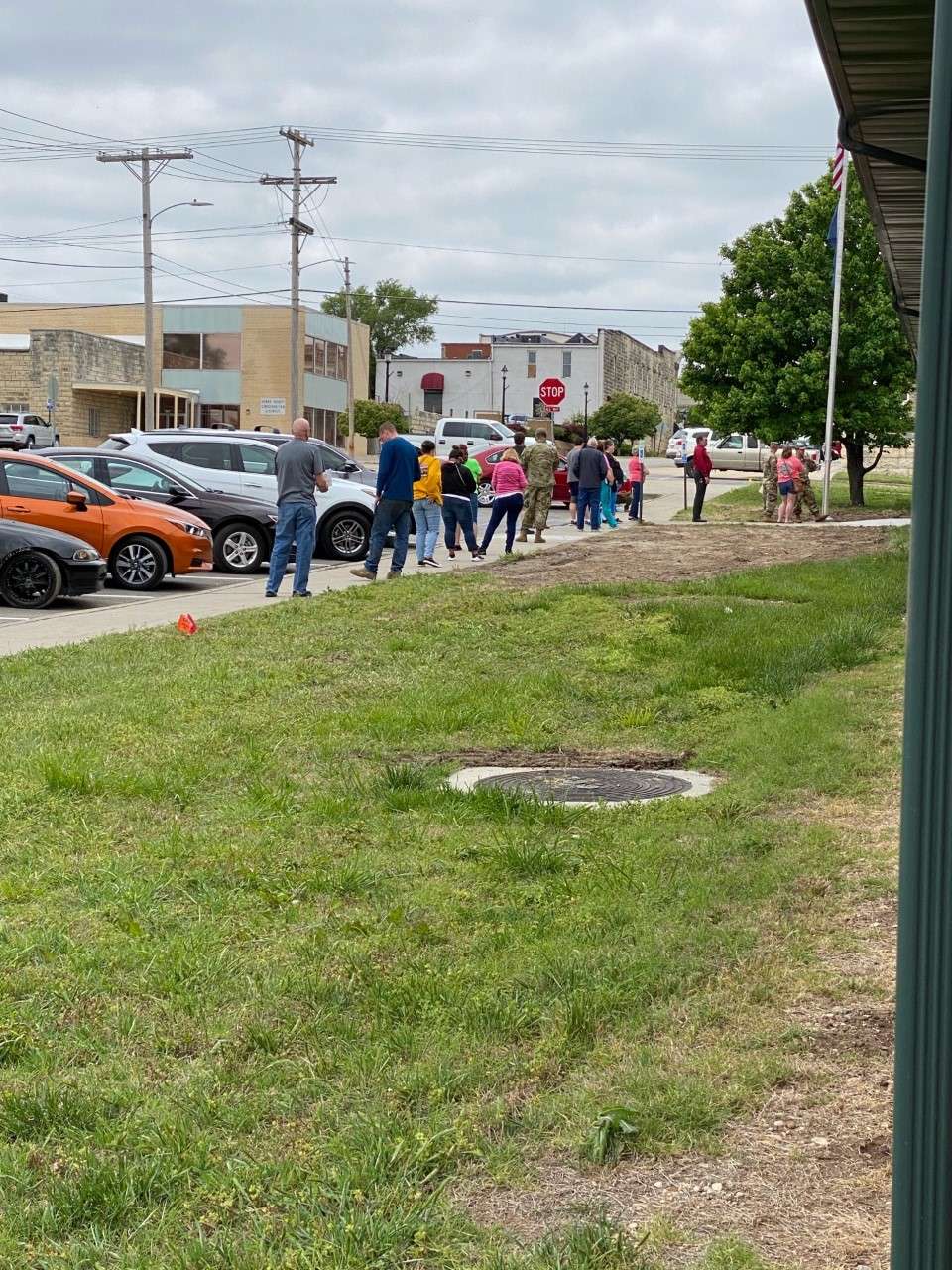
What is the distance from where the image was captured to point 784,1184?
130 inches

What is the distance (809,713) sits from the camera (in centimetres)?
873

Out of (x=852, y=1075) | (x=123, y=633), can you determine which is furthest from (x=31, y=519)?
(x=852, y=1075)

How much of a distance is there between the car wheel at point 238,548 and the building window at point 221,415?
5114 centimetres

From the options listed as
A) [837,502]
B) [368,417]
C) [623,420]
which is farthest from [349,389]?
[837,502]

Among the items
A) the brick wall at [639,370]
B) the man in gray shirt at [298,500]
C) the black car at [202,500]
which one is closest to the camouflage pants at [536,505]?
the black car at [202,500]

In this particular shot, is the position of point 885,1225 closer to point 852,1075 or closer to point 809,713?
point 852,1075

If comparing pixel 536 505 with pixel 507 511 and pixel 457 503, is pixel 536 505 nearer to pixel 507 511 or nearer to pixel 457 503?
pixel 507 511

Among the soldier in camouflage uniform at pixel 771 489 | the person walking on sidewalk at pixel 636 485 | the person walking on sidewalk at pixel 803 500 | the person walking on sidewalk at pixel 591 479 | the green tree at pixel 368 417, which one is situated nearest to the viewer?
the person walking on sidewalk at pixel 591 479

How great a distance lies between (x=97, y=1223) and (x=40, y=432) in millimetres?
57700

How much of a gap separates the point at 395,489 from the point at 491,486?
66.2 feet

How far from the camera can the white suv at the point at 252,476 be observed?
75.6 ft

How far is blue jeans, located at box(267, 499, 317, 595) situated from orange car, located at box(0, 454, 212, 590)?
2.59 m

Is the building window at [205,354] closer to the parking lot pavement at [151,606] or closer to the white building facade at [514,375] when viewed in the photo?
the white building facade at [514,375]

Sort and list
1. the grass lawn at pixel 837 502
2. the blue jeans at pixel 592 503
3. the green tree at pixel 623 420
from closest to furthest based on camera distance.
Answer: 1. the blue jeans at pixel 592 503
2. the grass lawn at pixel 837 502
3. the green tree at pixel 623 420
